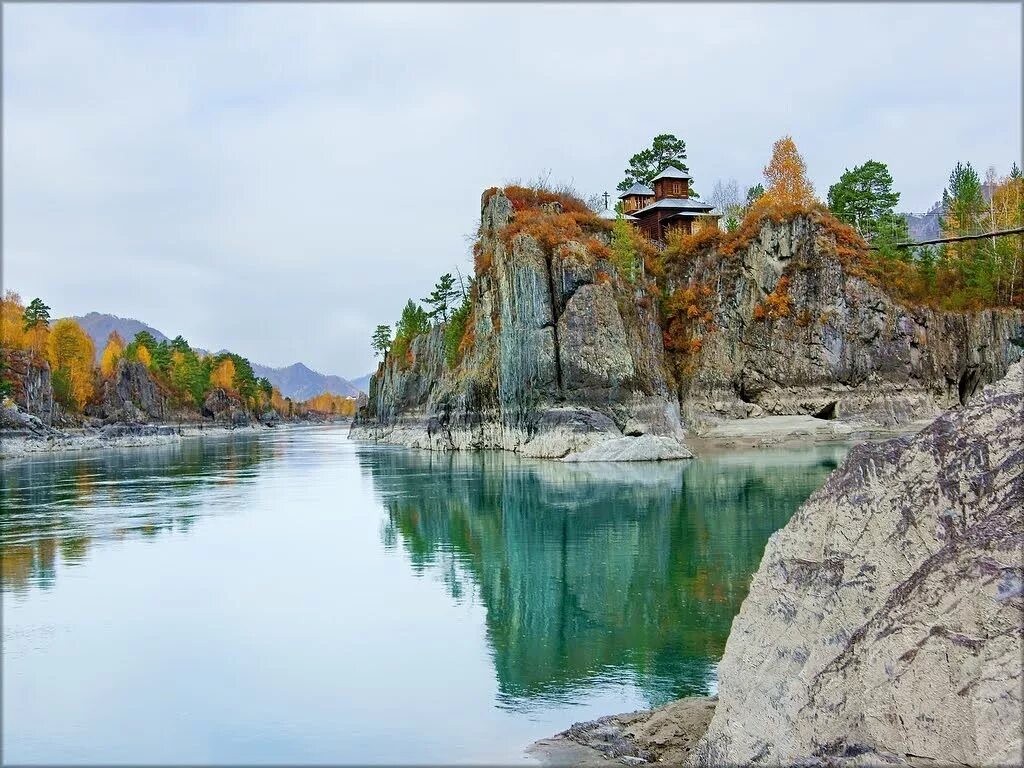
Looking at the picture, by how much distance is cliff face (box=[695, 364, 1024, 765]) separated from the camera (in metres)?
5.79

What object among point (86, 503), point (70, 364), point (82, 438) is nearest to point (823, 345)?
point (86, 503)

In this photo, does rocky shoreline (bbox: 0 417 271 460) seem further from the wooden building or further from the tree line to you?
the wooden building

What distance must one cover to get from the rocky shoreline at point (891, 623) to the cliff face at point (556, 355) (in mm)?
49438

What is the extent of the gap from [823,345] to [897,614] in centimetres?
6837

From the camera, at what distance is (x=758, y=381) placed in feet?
236

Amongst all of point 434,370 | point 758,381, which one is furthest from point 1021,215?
point 434,370

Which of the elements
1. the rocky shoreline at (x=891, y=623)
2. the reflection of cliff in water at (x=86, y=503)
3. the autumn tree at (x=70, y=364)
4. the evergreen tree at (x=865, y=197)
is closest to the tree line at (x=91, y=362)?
the autumn tree at (x=70, y=364)

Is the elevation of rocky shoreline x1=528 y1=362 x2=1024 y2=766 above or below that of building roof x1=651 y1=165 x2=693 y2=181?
below

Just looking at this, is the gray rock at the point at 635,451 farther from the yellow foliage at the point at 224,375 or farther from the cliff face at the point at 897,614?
the yellow foliage at the point at 224,375

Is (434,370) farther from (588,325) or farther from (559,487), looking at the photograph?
(559,487)

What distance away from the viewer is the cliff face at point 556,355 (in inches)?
2387

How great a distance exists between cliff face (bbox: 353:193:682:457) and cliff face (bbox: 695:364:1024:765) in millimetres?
49610

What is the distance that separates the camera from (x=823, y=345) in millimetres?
70688

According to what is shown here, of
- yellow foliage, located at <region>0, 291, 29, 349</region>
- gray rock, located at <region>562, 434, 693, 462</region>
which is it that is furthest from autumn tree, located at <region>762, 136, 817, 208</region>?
yellow foliage, located at <region>0, 291, 29, 349</region>
